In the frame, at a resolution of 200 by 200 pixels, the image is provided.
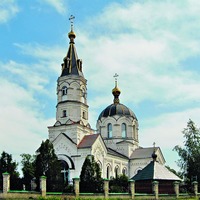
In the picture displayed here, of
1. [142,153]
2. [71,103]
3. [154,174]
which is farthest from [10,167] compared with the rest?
[142,153]

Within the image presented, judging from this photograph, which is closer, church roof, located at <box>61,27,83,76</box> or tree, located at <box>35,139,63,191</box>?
tree, located at <box>35,139,63,191</box>

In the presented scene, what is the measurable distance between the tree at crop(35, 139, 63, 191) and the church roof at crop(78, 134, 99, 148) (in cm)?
833

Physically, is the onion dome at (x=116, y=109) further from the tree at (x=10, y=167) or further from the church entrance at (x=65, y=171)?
the tree at (x=10, y=167)

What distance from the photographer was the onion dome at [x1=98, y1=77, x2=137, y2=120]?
45606mm

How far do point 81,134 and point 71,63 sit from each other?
798cm

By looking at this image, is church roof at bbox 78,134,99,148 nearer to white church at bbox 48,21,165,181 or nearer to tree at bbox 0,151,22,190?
white church at bbox 48,21,165,181

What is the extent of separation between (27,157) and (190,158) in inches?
797

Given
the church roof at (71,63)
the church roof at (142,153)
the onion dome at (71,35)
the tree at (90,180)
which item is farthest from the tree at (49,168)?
the church roof at (142,153)

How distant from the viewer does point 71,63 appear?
39250 mm

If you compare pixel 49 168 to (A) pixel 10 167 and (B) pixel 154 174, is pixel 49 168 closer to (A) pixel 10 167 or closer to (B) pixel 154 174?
(A) pixel 10 167

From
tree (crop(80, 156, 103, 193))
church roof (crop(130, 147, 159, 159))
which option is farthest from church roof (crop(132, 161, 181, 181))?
church roof (crop(130, 147, 159, 159))

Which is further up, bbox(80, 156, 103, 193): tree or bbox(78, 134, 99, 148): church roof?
bbox(78, 134, 99, 148): church roof

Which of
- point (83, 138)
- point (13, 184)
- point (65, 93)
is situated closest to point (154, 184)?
point (13, 184)

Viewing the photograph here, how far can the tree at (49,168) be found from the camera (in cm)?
2630
